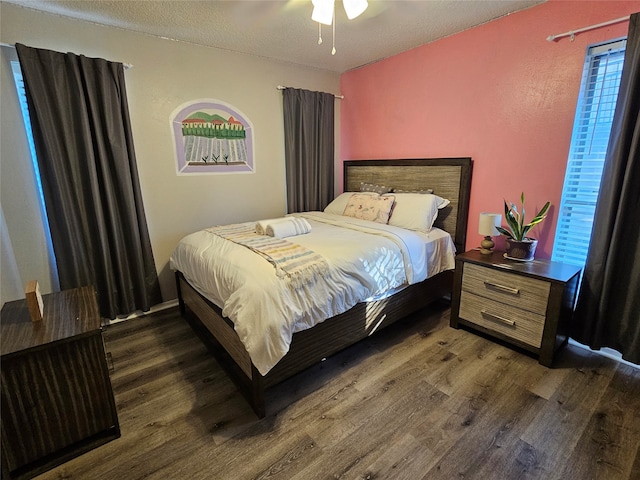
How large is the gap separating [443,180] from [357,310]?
1.57 m

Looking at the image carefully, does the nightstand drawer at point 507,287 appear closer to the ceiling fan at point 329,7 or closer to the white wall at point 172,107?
the ceiling fan at point 329,7

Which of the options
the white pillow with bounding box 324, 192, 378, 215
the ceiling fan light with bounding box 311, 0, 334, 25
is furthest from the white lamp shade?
the ceiling fan light with bounding box 311, 0, 334, 25

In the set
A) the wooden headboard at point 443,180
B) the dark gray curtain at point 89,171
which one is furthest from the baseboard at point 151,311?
the wooden headboard at point 443,180

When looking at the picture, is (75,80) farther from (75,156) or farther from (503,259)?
(503,259)

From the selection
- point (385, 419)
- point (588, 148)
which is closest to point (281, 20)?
point (588, 148)

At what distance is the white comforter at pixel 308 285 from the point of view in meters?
1.50

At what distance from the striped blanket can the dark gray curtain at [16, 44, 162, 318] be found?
0.93 meters

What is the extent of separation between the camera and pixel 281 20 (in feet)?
7.59

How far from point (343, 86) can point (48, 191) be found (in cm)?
308

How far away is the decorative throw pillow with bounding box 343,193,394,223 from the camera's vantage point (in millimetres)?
2850

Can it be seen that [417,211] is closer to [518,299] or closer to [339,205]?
[339,205]

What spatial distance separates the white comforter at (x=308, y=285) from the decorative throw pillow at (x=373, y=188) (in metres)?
0.62

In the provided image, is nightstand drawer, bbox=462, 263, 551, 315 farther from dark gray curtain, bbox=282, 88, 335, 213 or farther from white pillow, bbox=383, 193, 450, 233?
dark gray curtain, bbox=282, 88, 335, 213

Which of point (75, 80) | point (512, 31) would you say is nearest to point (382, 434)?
point (512, 31)
